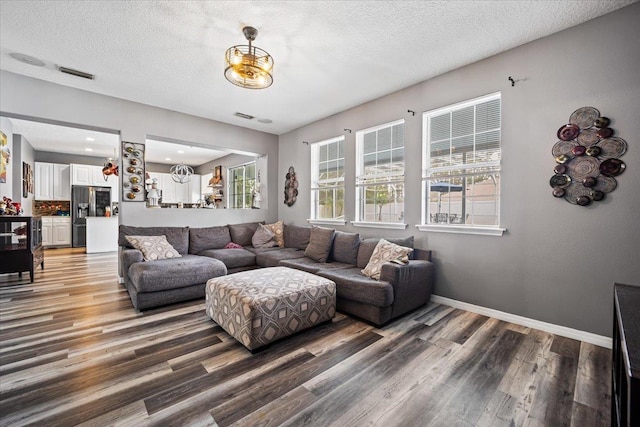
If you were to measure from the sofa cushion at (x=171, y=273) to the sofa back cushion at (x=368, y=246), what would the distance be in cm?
185

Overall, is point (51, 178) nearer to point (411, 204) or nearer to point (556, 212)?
point (411, 204)

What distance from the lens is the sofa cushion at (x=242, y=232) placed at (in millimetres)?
5113

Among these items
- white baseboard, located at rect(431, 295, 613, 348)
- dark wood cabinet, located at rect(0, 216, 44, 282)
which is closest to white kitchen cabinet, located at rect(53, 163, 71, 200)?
dark wood cabinet, located at rect(0, 216, 44, 282)

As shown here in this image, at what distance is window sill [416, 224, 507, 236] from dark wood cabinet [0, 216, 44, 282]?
18.5 feet

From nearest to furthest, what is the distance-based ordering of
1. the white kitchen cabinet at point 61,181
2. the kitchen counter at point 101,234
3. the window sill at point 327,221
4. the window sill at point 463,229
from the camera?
the window sill at point 463,229 < the window sill at point 327,221 < the kitchen counter at point 101,234 < the white kitchen cabinet at point 61,181

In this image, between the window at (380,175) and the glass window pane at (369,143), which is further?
the glass window pane at (369,143)

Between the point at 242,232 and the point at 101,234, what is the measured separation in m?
4.71

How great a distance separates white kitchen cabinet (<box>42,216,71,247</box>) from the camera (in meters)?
7.45

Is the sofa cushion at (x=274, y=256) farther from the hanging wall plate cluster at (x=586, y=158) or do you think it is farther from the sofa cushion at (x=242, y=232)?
the hanging wall plate cluster at (x=586, y=158)

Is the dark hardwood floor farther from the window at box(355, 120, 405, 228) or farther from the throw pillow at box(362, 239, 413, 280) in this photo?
the window at box(355, 120, 405, 228)

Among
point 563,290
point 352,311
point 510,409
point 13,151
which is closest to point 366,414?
point 510,409

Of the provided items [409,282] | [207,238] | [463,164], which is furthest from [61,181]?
[463,164]

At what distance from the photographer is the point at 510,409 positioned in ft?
5.29

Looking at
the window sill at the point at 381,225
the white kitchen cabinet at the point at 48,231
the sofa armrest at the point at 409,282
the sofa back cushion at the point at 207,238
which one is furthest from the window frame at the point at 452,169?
the white kitchen cabinet at the point at 48,231
